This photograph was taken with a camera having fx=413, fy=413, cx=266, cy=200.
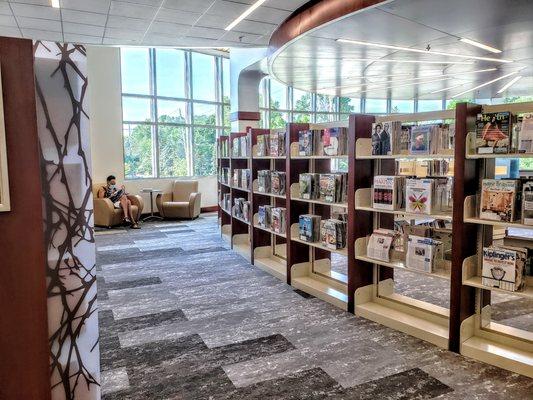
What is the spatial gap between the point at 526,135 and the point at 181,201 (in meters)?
8.98

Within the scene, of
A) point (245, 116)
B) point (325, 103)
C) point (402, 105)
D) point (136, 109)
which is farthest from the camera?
point (402, 105)

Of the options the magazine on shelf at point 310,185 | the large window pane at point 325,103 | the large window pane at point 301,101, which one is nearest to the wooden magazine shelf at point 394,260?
the magazine on shelf at point 310,185

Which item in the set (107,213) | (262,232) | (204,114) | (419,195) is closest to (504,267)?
(419,195)

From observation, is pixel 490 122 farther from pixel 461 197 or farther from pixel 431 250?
pixel 431 250

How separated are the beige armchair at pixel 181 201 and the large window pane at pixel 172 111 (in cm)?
187

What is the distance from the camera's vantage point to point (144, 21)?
645cm

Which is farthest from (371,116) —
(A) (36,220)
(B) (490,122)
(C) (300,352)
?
(A) (36,220)

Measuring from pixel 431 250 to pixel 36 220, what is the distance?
288cm

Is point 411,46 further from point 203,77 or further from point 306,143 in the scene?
point 203,77

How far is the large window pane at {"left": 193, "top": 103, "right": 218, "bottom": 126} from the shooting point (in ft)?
38.9

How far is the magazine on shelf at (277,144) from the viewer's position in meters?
5.26

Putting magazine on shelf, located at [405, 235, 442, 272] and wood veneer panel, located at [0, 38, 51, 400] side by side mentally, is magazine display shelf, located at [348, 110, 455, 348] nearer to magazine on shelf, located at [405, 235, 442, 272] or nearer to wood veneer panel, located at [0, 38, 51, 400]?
magazine on shelf, located at [405, 235, 442, 272]

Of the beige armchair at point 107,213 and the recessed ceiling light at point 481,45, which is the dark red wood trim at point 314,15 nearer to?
the recessed ceiling light at point 481,45

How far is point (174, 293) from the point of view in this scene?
483cm
